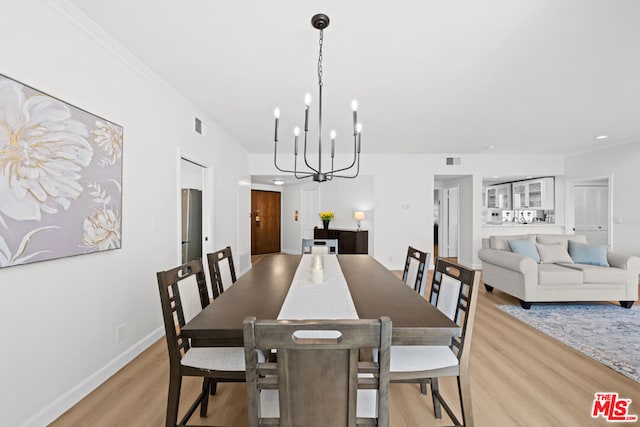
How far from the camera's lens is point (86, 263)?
1996 millimetres

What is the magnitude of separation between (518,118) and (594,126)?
1446 millimetres

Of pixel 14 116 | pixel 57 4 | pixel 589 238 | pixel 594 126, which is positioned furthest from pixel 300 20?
pixel 589 238

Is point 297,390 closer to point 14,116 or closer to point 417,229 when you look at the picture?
Answer: point 14,116

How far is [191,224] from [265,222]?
183 inches

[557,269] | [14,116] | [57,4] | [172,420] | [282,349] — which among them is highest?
[57,4]

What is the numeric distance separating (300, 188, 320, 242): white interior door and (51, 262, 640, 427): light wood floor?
18.0 ft

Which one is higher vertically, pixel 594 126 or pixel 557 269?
pixel 594 126

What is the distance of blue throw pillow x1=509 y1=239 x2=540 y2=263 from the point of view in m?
4.15

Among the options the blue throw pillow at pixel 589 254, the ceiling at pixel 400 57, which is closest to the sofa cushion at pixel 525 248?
the blue throw pillow at pixel 589 254

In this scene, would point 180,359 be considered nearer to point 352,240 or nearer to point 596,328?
point 596,328

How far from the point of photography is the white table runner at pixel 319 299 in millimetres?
1416

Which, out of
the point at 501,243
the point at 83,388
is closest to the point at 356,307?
the point at 83,388

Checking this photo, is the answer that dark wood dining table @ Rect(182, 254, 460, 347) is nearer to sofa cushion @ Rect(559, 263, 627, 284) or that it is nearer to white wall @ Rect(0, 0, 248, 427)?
white wall @ Rect(0, 0, 248, 427)

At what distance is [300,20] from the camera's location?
1896 mm
